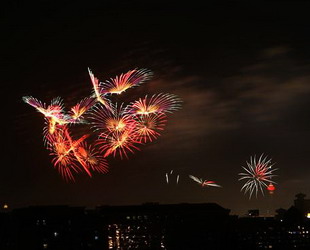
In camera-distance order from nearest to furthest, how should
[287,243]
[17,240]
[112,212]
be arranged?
[17,240] → [287,243] → [112,212]

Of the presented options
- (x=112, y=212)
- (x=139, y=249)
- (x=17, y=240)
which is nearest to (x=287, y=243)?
(x=139, y=249)

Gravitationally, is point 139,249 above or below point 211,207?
below

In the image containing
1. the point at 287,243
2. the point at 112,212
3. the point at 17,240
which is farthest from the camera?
the point at 112,212

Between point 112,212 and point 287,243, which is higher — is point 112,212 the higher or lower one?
the higher one

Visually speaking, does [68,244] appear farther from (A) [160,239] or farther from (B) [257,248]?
(B) [257,248]

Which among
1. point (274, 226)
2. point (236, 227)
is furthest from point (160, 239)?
point (274, 226)

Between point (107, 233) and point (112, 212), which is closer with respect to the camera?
point (107, 233)

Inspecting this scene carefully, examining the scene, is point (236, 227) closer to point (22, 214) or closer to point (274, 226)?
point (274, 226)

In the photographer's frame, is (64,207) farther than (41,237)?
Yes
